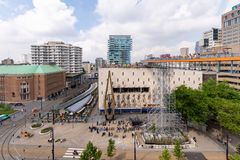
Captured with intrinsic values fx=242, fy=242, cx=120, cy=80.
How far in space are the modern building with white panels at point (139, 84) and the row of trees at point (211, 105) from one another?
17.2 metres

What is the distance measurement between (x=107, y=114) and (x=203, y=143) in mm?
33401

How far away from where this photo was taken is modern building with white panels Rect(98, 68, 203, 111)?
8650cm

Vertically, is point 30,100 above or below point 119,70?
below

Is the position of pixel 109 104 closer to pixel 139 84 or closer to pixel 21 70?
pixel 139 84

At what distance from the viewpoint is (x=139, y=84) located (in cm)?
8756

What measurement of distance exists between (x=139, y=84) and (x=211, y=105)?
31701 mm

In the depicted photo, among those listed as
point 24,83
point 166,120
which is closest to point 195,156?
point 166,120

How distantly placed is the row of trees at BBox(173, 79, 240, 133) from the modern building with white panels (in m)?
17.2

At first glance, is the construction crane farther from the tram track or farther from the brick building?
the brick building

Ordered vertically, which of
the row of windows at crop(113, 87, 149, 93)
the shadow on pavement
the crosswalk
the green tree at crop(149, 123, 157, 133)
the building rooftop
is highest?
the building rooftop

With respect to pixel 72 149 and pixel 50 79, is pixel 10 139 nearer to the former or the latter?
pixel 72 149

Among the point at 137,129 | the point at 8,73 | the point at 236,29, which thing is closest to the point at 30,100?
the point at 8,73

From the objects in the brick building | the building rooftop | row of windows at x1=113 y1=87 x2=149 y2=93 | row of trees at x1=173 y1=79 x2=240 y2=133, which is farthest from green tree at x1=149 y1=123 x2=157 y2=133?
the building rooftop

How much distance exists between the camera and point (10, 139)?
196 feet
